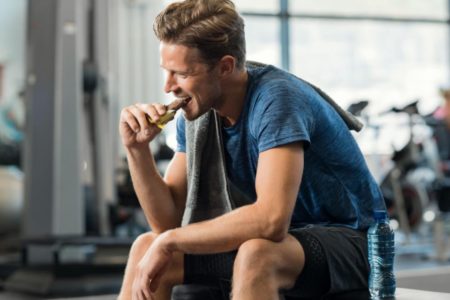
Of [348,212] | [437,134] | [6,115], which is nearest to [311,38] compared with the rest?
[437,134]

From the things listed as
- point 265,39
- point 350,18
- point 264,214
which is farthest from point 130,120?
point 350,18

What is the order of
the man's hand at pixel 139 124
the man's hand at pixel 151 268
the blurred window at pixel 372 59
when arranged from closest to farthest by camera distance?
the man's hand at pixel 151 268, the man's hand at pixel 139 124, the blurred window at pixel 372 59

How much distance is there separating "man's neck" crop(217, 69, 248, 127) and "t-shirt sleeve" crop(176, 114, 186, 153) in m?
0.19

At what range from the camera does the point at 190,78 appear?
1380 mm

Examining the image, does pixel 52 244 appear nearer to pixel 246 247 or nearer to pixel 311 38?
pixel 246 247

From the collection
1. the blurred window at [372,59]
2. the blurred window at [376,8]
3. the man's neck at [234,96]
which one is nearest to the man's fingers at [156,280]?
the man's neck at [234,96]

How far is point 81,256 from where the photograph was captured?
365cm

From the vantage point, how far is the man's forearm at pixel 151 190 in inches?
59.4

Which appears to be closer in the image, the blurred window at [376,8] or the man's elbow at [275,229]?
the man's elbow at [275,229]

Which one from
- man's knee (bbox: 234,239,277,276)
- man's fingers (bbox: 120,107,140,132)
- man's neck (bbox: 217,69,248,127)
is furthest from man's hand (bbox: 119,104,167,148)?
man's knee (bbox: 234,239,277,276)

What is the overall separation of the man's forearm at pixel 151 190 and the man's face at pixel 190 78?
0.55ft

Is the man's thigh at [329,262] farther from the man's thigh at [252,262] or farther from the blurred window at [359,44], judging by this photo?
the blurred window at [359,44]

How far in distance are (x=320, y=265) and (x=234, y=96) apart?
1.31 feet

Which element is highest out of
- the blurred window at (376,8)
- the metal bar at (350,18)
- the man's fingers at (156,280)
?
the blurred window at (376,8)
